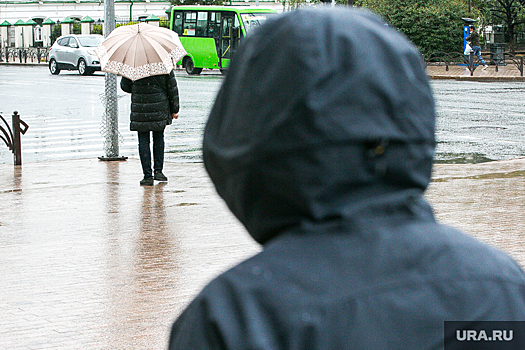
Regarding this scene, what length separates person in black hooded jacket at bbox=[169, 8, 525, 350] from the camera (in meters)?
1.21

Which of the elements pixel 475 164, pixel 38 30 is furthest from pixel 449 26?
pixel 38 30

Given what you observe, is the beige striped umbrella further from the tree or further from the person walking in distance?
the tree

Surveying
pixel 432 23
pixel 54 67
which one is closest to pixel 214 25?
pixel 54 67

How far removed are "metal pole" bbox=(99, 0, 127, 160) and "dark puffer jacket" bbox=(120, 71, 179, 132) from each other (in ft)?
7.20

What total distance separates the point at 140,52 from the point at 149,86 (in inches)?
18.0

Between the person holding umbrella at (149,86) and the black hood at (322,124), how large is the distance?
894 cm

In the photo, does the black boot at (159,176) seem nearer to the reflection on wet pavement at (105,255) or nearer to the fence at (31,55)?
the reflection on wet pavement at (105,255)

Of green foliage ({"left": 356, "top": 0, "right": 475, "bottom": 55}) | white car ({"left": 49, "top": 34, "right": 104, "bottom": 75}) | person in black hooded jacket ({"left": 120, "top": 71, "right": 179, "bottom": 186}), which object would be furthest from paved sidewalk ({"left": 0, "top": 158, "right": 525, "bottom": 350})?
green foliage ({"left": 356, "top": 0, "right": 475, "bottom": 55})

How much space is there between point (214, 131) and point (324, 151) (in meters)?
0.22

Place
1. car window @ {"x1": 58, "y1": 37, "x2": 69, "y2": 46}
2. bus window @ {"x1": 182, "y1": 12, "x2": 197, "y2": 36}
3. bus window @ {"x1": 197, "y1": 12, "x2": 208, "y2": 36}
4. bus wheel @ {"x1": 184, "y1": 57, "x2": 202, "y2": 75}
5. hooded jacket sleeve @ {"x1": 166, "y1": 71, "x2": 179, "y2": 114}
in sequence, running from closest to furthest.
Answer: hooded jacket sleeve @ {"x1": 166, "y1": 71, "x2": 179, "y2": 114}
bus window @ {"x1": 197, "y1": 12, "x2": 208, "y2": 36}
bus wheel @ {"x1": 184, "y1": 57, "x2": 202, "y2": 75}
bus window @ {"x1": 182, "y1": 12, "x2": 197, "y2": 36}
car window @ {"x1": 58, "y1": 37, "x2": 69, "y2": 46}

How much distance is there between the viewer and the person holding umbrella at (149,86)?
10.1m

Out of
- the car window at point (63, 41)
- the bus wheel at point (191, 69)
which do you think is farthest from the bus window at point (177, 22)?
the car window at point (63, 41)

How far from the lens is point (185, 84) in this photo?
29.5 meters

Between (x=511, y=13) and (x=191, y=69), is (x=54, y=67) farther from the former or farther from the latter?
(x=511, y=13)
